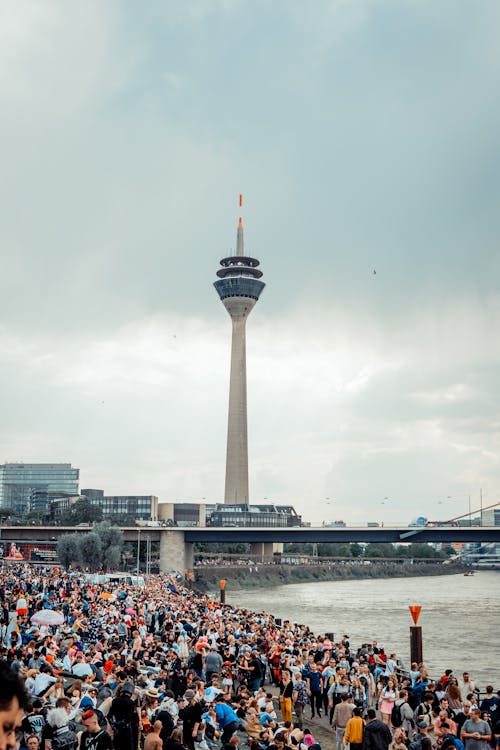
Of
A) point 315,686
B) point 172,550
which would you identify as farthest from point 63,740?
point 172,550

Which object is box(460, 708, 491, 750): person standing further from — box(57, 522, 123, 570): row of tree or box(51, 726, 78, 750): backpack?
box(57, 522, 123, 570): row of tree

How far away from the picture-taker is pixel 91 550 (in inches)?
4188

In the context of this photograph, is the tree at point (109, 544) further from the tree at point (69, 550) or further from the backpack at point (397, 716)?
the backpack at point (397, 716)

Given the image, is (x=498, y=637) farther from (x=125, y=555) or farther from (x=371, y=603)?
(x=125, y=555)

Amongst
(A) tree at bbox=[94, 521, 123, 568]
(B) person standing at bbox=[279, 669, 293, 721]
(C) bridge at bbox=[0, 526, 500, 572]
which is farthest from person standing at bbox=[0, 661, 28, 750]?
(C) bridge at bbox=[0, 526, 500, 572]

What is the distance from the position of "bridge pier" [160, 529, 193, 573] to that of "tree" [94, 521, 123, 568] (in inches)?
419

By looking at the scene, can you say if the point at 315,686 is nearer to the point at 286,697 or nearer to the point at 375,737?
the point at 286,697

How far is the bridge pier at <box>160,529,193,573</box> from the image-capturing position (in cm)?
12019

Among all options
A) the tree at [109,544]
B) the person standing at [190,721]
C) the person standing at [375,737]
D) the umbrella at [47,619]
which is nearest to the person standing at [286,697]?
the person standing at [190,721]

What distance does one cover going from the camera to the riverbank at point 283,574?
132 m

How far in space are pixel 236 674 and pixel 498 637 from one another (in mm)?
40222

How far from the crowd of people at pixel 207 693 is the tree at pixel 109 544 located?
74.1 metres

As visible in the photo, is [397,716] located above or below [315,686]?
above

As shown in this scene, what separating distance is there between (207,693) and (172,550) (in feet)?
350
